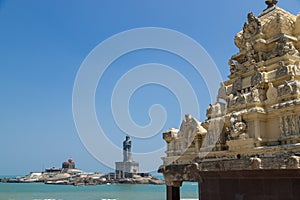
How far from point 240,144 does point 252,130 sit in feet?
1.97

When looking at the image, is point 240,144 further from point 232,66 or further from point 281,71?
point 232,66

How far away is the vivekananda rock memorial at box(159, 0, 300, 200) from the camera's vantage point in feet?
30.5

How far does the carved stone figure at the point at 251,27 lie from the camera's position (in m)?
12.7

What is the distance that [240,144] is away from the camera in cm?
1043

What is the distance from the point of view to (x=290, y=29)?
1222cm

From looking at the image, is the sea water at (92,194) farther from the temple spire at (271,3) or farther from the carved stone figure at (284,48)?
the carved stone figure at (284,48)

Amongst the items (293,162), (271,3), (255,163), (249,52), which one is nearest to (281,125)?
(255,163)

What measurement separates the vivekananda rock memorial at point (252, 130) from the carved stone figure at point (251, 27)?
40 millimetres

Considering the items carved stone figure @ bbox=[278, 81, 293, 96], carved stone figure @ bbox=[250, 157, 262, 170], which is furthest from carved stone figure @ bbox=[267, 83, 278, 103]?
carved stone figure @ bbox=[250, 157, 262, 170]

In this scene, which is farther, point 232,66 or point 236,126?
point 232,66

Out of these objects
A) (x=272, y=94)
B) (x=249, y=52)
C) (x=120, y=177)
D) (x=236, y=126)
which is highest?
(x=249, y=52)

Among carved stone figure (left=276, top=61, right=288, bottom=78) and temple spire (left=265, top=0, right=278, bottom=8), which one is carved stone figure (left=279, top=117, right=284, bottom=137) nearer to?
carved stone figure (left=276, top=61, right=288, bottom=78)

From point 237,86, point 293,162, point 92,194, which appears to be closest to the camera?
point 293,162

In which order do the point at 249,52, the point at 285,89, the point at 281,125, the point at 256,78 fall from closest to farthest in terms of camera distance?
the point at 281,125
the point at 285,89
the point at 256,78
the point at 249,52
